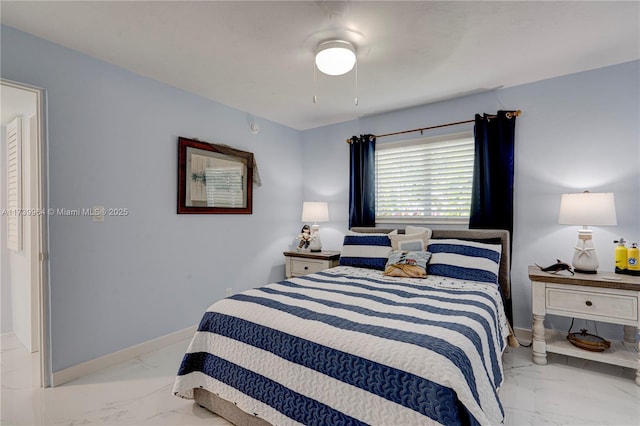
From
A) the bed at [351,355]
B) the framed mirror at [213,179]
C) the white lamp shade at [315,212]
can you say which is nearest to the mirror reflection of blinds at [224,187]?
the framed mirror at [213,179]

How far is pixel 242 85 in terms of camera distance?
304 centimetres

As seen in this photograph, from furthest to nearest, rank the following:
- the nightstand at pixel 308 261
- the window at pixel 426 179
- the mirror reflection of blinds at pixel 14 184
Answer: the nightstand at pixel 308 261
the window at pixel 426 179
the mirror reflection of blinds at pixel 14 184

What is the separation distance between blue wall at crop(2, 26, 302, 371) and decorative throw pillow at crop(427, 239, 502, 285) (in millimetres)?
2226

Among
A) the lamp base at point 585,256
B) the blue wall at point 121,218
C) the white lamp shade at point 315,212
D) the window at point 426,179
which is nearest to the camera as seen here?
the blue wall at point 121,218

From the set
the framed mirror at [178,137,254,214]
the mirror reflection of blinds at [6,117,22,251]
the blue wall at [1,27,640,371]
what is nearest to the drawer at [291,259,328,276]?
the blue wall at [1,27,640,371]

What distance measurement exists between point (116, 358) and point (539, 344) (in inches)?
137

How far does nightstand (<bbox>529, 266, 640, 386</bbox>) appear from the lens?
2260 mm

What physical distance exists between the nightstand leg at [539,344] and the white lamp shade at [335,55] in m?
2.50

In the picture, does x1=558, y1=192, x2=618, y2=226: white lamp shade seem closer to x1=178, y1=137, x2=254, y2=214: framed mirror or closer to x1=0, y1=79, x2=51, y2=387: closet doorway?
x1=178, y1=137, x2=254, y2=214: framed mirror

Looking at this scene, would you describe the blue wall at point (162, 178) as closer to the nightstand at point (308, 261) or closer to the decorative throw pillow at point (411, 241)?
the nightstand at point (308, 261)

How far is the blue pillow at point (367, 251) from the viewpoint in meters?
3.03

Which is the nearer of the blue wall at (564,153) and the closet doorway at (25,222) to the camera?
the closet doorway at (25,222)

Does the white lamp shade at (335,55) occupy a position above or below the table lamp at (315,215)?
above

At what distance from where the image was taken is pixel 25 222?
2.77 m
